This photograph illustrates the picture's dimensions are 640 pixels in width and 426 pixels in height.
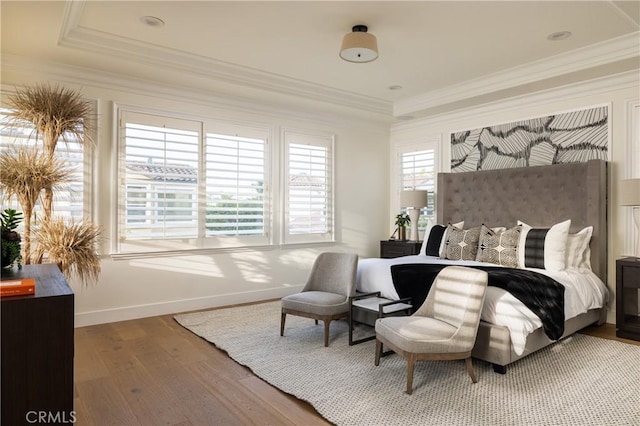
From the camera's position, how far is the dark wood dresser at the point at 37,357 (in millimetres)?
1424

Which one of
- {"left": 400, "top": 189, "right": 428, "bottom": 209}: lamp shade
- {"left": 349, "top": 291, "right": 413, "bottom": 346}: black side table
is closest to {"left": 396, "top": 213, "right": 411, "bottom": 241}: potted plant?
{"left": 400, "top": 189, "right": 428, "bottom": 209}: lamp shade

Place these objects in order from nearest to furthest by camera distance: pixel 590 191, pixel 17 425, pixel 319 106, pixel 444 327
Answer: pixel 17 425, pixel 444 327, pixel 590 191, pixel 319 106

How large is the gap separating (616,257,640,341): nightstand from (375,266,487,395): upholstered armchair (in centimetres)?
203

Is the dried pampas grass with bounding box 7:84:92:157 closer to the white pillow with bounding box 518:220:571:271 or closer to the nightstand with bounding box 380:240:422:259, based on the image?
the nightstand with bounding box 380:240:422:259

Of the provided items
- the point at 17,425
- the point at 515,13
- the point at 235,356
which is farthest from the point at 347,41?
the point at 17,425

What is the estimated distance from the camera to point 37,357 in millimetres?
1469

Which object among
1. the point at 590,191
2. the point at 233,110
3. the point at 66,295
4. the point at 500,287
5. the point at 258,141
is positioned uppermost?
the point at 233,110

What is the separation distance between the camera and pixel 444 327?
2848 mm

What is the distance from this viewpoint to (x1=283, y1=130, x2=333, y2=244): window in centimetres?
577

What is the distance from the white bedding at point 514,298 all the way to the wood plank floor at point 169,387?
A: 0.51 meters

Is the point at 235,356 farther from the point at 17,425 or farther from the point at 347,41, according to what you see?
the point at 347,41

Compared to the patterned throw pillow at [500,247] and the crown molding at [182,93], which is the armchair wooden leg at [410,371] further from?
the crown molding at [182,93]

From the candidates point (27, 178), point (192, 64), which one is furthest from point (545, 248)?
point (27, 178)

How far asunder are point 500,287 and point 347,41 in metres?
2.36
